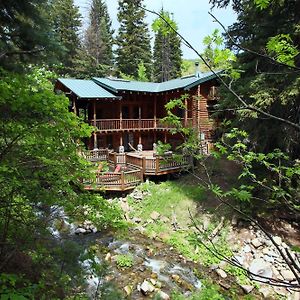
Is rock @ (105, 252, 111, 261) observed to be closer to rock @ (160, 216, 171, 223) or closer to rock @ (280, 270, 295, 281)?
rock @ (160, 216, 171, 223)

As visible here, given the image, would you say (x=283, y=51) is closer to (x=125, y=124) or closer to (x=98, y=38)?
(x=125, y=124)

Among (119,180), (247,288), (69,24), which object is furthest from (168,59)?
(247,288)

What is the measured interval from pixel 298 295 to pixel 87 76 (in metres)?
32.9

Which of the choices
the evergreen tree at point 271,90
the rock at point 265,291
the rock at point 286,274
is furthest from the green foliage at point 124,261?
the evergreen tree at point 271,90

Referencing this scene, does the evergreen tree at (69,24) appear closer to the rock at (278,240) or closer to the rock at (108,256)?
the rock at (108,256)

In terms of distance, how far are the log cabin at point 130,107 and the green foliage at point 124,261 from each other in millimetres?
8468

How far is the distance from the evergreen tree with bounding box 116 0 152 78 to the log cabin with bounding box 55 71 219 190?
14220 mm

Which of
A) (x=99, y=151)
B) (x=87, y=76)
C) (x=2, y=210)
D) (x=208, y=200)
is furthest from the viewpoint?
(x=87, y=76)

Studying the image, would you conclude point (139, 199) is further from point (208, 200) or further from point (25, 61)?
point (25, 61)

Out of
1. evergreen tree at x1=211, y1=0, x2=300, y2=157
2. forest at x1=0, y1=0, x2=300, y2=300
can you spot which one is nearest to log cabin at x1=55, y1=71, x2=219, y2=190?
forest at x1=0, y1=0, x2=300, y2=300

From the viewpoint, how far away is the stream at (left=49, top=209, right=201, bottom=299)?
27.2 feet

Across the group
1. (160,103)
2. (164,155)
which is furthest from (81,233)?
(160,103)

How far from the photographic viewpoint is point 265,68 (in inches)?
427

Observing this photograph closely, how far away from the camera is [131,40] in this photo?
36.0 m
